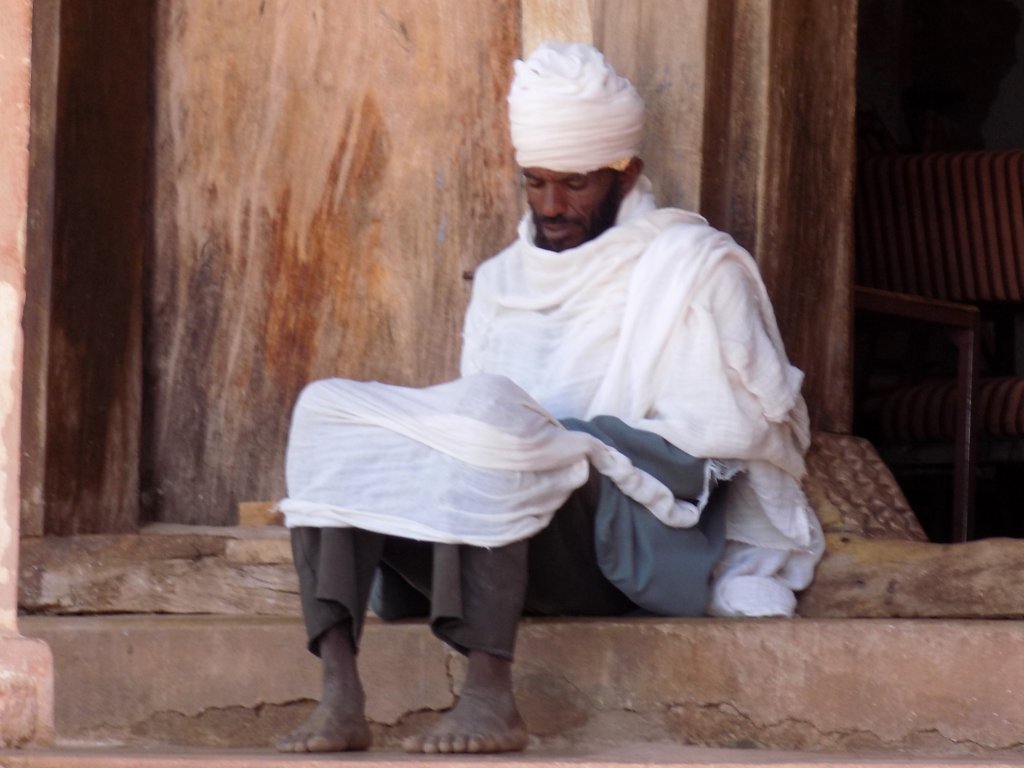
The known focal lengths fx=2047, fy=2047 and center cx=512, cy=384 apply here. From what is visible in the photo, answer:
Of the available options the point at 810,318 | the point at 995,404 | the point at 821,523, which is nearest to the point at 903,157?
the point at 995,404

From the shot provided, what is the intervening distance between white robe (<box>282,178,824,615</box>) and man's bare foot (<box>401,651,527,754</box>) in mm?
221

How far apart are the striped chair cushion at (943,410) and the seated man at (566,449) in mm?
1763

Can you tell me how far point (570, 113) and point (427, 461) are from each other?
3.11 ft

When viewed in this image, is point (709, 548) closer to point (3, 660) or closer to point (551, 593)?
point (551, 593)

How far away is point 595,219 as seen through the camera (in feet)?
13.9

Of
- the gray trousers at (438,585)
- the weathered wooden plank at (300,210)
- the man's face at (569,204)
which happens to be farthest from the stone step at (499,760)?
the weathered wooden plank at (300,210)

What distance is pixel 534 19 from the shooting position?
474 cm

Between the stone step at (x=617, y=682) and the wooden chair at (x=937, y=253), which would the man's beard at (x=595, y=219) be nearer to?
the stone step at (x=617, y=682)

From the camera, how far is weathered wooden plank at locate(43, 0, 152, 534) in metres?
4.85

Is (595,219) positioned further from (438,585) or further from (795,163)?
(438,585)

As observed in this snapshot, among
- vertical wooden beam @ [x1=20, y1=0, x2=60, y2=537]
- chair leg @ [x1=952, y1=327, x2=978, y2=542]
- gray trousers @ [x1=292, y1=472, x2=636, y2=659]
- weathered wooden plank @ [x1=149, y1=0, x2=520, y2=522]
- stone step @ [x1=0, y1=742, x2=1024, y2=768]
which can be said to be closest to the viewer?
stone step @ [x1=0, y1=742, x2=1024, y2=768]

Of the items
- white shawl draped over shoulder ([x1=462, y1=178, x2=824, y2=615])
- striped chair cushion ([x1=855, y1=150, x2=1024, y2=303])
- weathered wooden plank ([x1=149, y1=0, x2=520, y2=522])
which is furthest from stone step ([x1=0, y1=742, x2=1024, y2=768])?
striped chair cushion ([x1=855, y1=150, x2=1024, y2=303])

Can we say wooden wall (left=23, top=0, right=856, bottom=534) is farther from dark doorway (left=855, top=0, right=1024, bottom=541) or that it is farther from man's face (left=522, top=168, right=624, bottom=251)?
dark doorway (left=855, top=0, right=1024, bottom=541)

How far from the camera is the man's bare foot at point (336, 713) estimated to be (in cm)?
335
